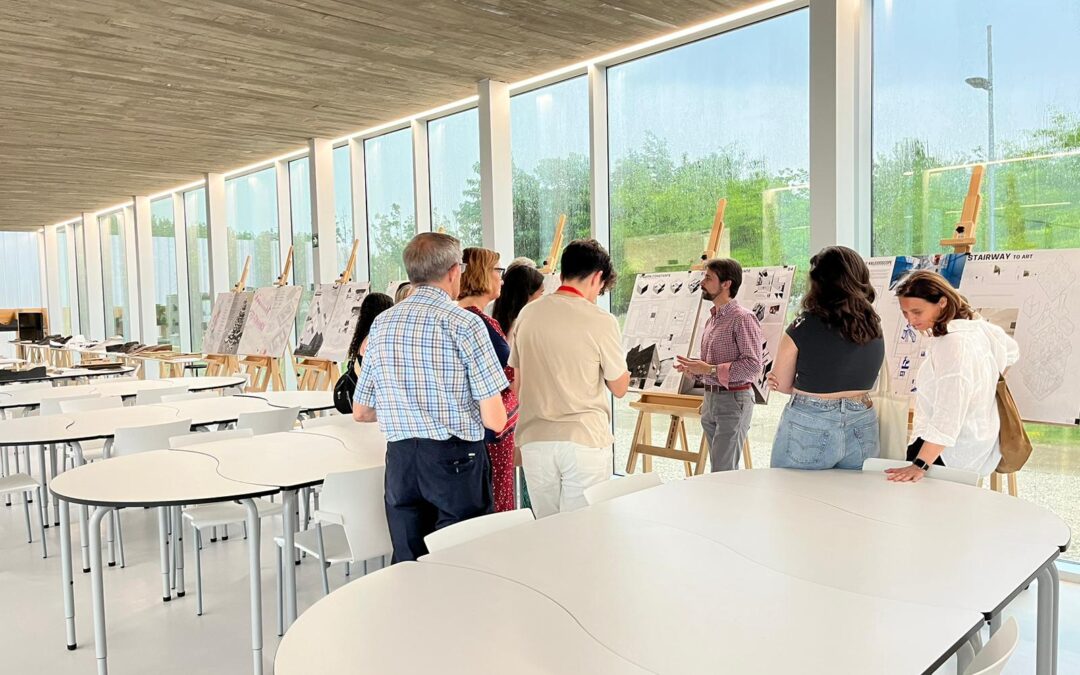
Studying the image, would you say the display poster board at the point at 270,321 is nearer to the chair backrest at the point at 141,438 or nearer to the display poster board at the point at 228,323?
the display poster board at the point at 228,323

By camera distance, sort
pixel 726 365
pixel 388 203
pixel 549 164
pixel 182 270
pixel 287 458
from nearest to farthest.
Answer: pixel 287 458 → pixel 726 365 → pixel 549 164 → pixel 388 203 → pixel 182 270

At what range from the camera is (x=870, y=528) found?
252 cm

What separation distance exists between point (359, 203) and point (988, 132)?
7.12 meters

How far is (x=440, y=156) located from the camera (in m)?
8.77

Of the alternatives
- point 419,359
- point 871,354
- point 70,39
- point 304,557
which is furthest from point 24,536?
point 871,354

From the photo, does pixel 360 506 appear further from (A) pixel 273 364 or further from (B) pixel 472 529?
(A) pixel 273 364

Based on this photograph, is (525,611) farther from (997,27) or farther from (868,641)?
(997,27)

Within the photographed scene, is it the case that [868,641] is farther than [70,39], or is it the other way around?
[70,39]

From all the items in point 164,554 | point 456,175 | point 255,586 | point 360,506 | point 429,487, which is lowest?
point 164,554

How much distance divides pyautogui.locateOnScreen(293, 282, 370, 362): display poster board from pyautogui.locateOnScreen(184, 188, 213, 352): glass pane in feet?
19.3

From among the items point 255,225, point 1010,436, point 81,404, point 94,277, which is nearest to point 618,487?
point 1010,436

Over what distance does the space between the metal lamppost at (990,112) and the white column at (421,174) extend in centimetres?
572

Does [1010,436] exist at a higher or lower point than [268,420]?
higher

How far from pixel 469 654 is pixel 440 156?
25.1 feet
